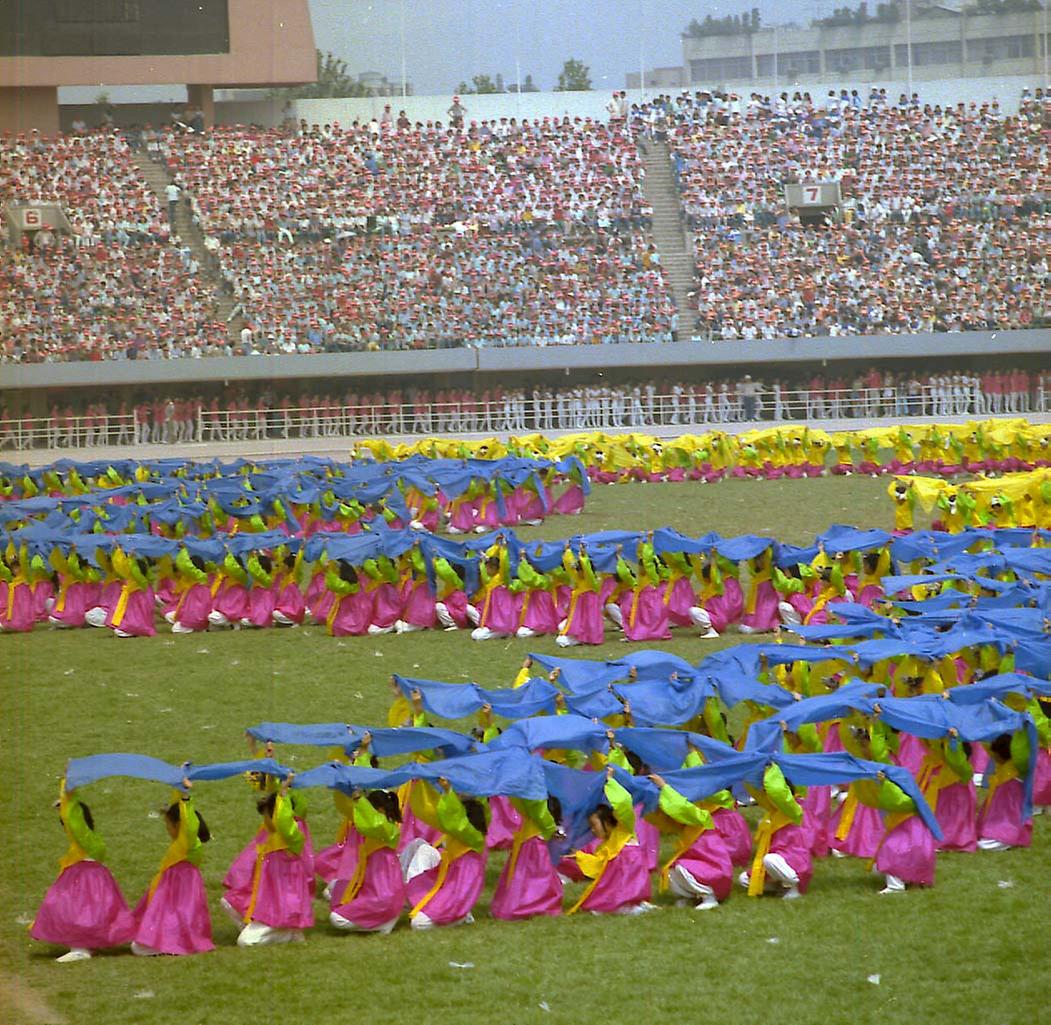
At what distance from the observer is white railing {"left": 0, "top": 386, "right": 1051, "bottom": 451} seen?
115 ft

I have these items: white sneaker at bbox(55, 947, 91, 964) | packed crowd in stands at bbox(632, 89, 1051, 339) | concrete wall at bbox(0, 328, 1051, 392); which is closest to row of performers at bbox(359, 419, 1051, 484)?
concrete wall at bbox(0, 328, 1051, 392)

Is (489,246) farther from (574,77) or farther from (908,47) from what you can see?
(908,47)

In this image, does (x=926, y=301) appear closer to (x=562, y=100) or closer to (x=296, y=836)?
(x=562, y=100)

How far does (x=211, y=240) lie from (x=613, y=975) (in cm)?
3120

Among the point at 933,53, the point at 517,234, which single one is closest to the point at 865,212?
the point at 933,53

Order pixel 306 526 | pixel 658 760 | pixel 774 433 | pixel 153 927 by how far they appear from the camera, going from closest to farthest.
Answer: pixel 153 927
pixel 658 760
pixel 306 526
pixel 774 433

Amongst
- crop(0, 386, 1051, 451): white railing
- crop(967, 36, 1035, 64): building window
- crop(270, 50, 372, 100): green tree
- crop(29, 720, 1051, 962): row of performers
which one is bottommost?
crop(29, 720, 1051, 962): row of performers

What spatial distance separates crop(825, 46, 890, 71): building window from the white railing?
10.1 m

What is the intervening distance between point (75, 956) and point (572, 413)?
28016mm

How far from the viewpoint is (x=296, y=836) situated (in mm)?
7953

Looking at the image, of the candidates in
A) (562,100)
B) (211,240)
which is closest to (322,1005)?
(211,240)

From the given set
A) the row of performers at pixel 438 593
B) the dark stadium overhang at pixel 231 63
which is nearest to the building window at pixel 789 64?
the dark stadium overhang at pixel 231 63

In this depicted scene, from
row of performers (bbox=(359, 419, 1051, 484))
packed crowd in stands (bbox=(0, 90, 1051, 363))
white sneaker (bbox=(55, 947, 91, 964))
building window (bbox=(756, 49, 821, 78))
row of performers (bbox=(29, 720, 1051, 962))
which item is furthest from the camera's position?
building window (bbox=(756, 49, 821, 78))

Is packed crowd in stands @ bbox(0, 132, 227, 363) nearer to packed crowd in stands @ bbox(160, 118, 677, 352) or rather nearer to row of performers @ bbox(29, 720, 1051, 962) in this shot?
packed crowd in stands @ bbox(160, 118, 677, 352)
